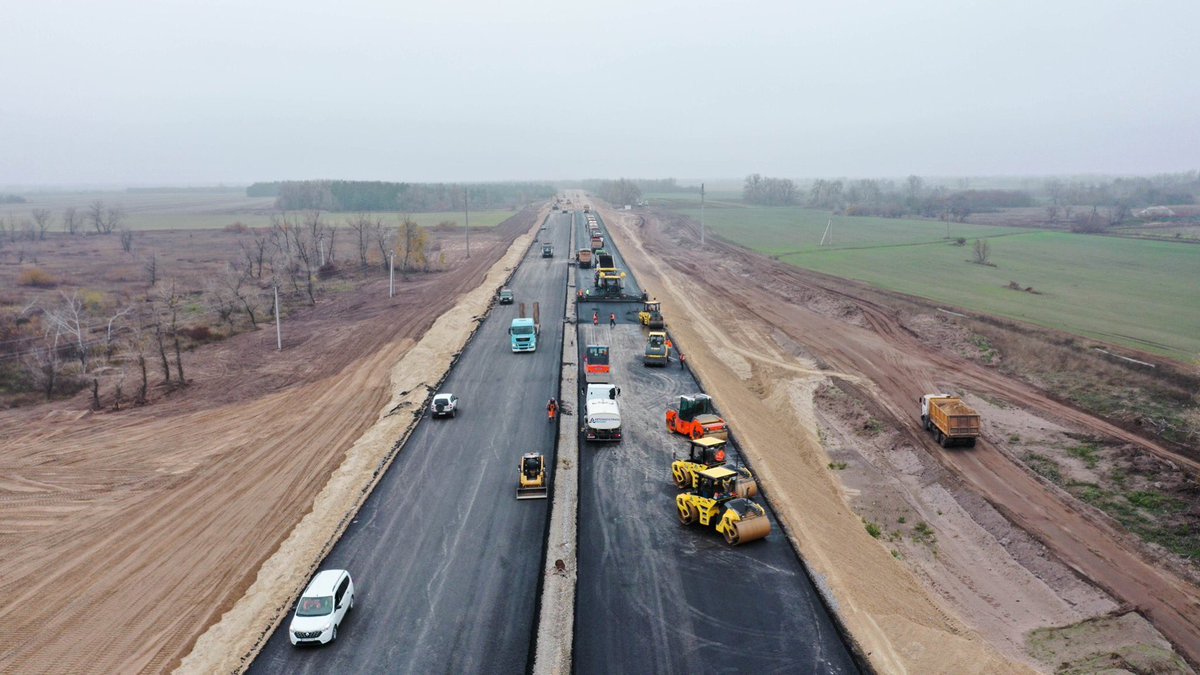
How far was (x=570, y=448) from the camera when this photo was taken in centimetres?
3241

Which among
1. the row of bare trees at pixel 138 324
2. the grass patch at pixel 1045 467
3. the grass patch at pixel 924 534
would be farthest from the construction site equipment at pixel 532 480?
the row of bare trees at pixel 138 324

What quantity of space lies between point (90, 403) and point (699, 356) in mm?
38667

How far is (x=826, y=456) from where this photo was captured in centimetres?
3806

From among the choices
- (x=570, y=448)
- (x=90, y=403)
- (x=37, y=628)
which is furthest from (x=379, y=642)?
(x=90, y=403)

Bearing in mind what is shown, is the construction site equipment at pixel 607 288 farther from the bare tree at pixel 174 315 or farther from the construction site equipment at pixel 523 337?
the bare tree at pixel 174 315

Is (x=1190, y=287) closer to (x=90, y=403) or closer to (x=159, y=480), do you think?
(x=159, y=480)

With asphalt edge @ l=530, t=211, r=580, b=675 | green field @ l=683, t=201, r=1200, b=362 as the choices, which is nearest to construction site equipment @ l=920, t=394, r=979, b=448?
asphalt edge @ l=530, t=211, r=580, b=675

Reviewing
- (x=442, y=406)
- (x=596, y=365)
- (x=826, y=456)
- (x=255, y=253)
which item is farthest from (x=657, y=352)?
(x=255, y=253)

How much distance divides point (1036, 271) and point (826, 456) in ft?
233

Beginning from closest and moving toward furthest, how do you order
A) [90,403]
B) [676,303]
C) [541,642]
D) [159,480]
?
[541,642], [159,480], [90,403], [676,303]

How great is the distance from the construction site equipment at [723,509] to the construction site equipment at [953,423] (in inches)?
661

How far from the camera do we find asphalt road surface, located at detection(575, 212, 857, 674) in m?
18.4

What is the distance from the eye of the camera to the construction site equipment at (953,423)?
3669 cm

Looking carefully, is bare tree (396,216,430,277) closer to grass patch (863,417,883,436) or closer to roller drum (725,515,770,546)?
grass patch (863,417,883,436)
